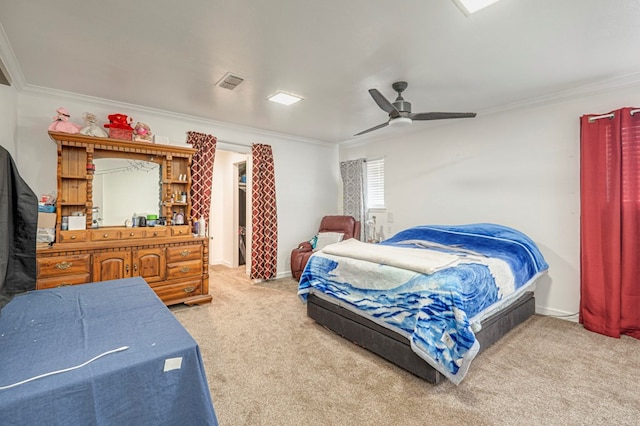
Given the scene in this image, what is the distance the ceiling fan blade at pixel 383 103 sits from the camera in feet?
8.51

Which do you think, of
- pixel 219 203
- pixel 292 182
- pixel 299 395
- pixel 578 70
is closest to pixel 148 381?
pixel 299 395

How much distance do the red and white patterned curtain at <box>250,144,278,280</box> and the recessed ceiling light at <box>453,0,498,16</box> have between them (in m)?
3.54

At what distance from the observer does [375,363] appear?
241 cm

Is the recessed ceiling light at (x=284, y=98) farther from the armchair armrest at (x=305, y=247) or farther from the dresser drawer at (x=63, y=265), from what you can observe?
the dresser drawer at (x=63, y=265)

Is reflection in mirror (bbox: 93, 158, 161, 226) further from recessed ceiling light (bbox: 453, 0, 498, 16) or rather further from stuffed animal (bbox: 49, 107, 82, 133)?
recessed ceiling light (bbox: 453, 0, 498, 16)

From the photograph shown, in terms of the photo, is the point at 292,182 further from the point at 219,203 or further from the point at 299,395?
the point at 299,395

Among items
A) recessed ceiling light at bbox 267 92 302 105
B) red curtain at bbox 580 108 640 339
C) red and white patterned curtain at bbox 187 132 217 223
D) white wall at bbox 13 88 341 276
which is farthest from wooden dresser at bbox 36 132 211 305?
red curtain at bbox 580 108 640 339

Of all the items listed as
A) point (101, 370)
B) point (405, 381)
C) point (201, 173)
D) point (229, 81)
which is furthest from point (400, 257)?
point (201, 173)

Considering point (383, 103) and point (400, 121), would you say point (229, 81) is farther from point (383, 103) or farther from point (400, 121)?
point (400, 121)

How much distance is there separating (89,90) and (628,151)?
5487 millimetres

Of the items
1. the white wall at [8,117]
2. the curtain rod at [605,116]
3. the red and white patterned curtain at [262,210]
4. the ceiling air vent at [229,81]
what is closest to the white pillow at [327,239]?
the red and white patterned curtain at [262,210]

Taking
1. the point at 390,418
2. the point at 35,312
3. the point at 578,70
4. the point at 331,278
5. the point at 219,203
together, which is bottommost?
the point at 390,418

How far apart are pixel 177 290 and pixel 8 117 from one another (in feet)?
7.58

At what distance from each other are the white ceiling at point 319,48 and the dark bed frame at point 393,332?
2.22 m
